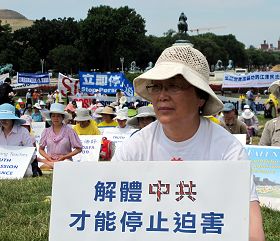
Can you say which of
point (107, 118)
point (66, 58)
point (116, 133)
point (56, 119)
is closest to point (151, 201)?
point (56, 119)

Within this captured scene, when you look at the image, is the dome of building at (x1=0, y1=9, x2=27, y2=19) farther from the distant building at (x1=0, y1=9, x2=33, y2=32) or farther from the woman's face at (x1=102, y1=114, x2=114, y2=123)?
the woman's face at (x1=102, y1=114, x2=114, y2=123)

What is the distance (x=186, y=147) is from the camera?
254 centimetres

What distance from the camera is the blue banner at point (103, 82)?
2141cm

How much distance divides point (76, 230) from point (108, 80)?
19.6 m

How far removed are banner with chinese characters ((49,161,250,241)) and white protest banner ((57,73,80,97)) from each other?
2109 cm

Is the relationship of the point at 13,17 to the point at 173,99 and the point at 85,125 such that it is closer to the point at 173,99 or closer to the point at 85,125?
the point at 85,125

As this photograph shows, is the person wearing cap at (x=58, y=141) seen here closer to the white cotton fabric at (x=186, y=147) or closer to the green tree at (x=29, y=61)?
the white cotton fabric at (x=186, y=147)

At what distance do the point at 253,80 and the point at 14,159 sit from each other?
637 inches

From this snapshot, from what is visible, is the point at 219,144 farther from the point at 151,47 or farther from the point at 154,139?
the point at 151,47

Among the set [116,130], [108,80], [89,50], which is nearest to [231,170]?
[116,130]

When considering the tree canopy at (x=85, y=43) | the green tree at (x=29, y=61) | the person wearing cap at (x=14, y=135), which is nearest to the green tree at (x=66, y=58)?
the tree canopy at (x=85, y=43)

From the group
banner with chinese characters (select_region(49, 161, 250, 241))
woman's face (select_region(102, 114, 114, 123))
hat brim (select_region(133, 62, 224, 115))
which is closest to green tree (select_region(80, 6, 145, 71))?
woman's face (select_region(102, 114, 114, 123))

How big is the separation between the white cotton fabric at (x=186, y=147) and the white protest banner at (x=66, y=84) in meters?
20.8

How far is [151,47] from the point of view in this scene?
9719 centimetres
